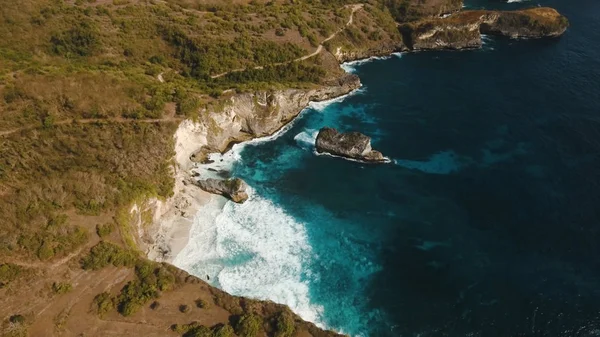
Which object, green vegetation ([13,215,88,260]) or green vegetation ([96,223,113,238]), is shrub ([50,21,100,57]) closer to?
green vegetation ([13,215,88,260])

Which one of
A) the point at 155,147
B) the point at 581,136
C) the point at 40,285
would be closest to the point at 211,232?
the point at 155,147

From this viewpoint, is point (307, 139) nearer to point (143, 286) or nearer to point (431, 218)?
point (431, 218)

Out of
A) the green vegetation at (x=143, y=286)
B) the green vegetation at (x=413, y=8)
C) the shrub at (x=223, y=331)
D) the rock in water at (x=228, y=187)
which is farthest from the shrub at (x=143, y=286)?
the green vegetation at (x=413, y=8)

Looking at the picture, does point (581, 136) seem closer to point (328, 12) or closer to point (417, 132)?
point (417, 132)

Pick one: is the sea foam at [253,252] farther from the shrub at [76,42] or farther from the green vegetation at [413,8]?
the green vegetation at [413,8]

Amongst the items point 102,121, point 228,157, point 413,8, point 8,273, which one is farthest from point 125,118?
point 413,8

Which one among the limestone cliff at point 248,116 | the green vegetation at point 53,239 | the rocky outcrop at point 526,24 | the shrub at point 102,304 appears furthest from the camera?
the rocky outcrop at point 526,24
